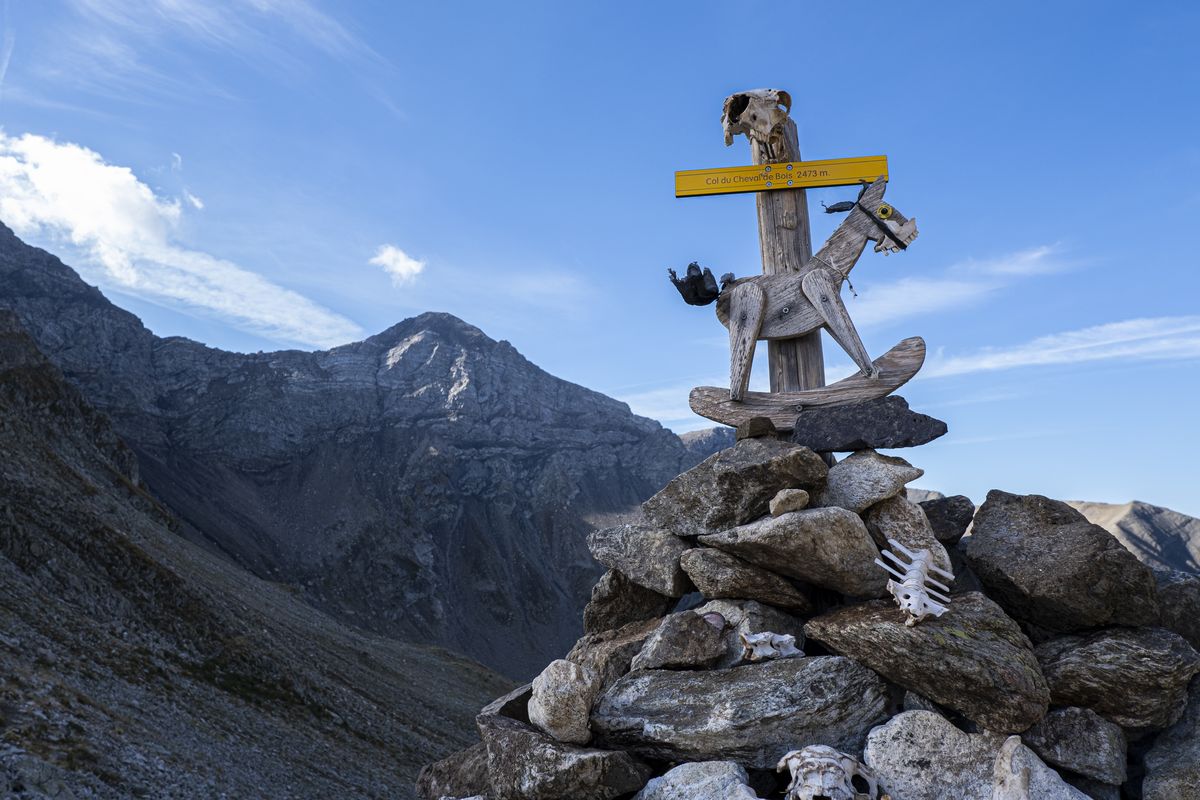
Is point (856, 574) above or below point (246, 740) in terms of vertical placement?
above

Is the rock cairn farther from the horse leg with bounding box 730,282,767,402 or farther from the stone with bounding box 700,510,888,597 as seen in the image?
the horse leg with bounding box 730,282,767,402

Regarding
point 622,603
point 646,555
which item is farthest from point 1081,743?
point 622,603

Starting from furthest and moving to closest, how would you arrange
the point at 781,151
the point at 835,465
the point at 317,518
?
1. the point at 317,518
2. the point at 781,151
3. the point at 835,465

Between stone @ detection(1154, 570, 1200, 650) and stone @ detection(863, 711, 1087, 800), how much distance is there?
11.7ft

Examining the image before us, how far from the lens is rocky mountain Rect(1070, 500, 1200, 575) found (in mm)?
170625

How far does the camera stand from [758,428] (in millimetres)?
13828

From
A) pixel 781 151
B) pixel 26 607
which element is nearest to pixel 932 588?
pixel 781 151

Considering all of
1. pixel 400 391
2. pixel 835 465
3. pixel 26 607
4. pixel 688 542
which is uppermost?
pixel 400 391

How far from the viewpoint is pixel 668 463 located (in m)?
178

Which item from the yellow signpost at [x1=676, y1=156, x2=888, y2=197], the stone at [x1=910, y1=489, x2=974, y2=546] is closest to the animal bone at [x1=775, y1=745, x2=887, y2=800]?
the stone at [x1=910, y1=489, x2=974, y2=546]

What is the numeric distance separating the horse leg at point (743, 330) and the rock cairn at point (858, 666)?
1.56m

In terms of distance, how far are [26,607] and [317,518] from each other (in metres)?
102

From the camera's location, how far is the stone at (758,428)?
13820 mm

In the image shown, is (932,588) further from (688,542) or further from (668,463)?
(668,463)
